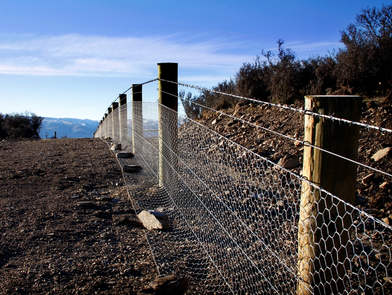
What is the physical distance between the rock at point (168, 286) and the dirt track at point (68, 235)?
153 mm

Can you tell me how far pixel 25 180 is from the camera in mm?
6301

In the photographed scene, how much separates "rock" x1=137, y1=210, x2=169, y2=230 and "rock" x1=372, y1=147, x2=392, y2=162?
2.94 m

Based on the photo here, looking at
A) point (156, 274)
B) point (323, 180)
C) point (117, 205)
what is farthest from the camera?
point (117, 205)

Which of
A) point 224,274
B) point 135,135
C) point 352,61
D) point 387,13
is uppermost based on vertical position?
point 387,13

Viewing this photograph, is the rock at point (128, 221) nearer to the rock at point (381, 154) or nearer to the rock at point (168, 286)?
the rock at point (168, 286)

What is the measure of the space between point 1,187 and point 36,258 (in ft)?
9.06

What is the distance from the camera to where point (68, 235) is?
4.07 m

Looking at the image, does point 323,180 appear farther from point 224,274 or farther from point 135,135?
point 135,135

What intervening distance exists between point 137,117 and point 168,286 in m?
4.95

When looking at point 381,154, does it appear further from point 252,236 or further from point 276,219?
point 252,236

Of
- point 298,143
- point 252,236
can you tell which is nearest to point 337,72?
point 298,143

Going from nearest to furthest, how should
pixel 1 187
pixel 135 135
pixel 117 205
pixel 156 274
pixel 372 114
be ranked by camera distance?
pixel 156 274 < pixel 117 205 < pixel 1 187 < pixel 372 114 < pixel 135 135

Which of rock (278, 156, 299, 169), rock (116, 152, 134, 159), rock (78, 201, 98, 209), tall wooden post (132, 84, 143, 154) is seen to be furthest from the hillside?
rock (78, 201, 98, 209)

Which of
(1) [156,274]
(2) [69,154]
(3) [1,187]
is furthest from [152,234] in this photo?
(2) [69,154]
